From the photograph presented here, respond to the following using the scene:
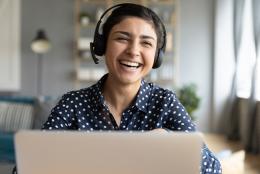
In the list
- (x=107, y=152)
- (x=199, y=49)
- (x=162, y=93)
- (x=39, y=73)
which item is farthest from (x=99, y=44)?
(x=39, y=73)

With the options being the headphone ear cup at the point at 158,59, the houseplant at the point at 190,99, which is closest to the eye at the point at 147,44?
the headphone ear cup at the point at 158,59

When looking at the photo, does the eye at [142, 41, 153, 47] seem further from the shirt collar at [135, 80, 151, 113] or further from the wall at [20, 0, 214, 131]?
the wall at [20, 0, 214, 131]

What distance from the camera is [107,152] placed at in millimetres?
685

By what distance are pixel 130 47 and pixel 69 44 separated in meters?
5.12

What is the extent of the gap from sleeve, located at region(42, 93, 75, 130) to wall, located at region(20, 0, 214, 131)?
4976mm

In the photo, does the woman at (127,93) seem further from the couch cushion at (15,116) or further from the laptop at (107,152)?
the couch cushion at (15,116)

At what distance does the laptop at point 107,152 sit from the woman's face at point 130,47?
436mm

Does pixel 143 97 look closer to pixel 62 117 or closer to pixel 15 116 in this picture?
pixel 62 117

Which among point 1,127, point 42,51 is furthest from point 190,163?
point 42,51

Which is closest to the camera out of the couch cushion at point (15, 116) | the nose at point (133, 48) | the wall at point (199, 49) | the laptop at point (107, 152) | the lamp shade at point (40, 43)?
the laptop at point (107, 152)

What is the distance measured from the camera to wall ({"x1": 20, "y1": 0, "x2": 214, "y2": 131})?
236 inches

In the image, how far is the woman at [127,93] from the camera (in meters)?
1.09

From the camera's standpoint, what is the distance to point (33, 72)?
6137mm

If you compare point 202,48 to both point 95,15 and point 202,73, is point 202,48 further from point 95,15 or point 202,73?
point 95,15
